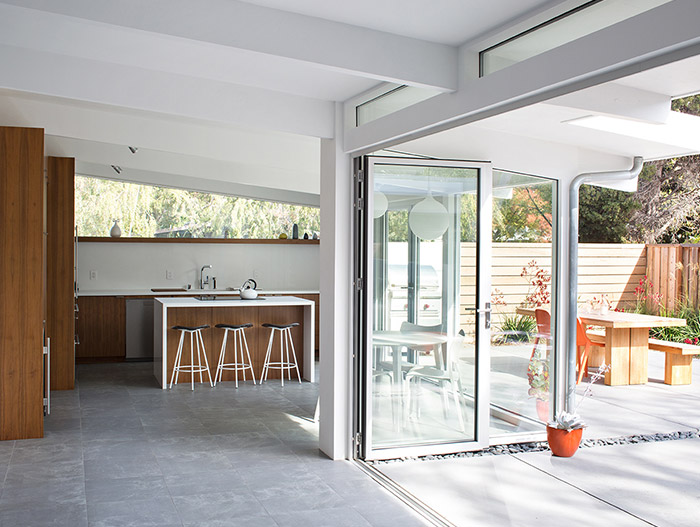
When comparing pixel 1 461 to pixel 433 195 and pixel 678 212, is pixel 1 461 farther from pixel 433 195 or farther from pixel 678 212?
pixel 678 212

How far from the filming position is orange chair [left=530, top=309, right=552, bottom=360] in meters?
5.53

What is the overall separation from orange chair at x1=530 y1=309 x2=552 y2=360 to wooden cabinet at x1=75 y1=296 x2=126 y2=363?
5820mm

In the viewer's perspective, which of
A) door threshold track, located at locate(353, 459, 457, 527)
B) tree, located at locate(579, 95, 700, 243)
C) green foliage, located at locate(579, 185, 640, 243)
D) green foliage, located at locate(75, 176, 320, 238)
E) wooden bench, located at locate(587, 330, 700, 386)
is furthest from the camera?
green foliage, located at locate(75, 176, 320, 238)

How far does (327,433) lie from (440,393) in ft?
2.85

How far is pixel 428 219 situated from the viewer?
15.9 feet

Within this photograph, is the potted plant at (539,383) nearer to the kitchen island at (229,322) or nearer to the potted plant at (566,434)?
the potted plant at (566,434)

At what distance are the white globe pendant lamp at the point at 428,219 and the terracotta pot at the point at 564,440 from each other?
65.8 inches

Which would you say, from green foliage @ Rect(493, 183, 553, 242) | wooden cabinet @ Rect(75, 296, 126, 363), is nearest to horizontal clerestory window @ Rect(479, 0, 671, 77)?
green foliage @ Rect(493, 183, 553, 242)

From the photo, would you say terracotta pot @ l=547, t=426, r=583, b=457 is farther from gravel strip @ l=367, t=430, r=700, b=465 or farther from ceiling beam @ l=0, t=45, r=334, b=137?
ceiling beam @ l=0, t=45, r=334, b=137

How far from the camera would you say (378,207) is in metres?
4.75

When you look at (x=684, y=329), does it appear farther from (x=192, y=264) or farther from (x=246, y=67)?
(x=246, y=67)

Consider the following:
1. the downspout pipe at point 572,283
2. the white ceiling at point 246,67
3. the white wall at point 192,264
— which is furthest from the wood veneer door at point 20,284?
the white wall at point 192,264

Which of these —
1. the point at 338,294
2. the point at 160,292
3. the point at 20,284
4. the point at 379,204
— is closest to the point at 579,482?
the point at 338,294

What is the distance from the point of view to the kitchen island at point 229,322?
7.59 meters
